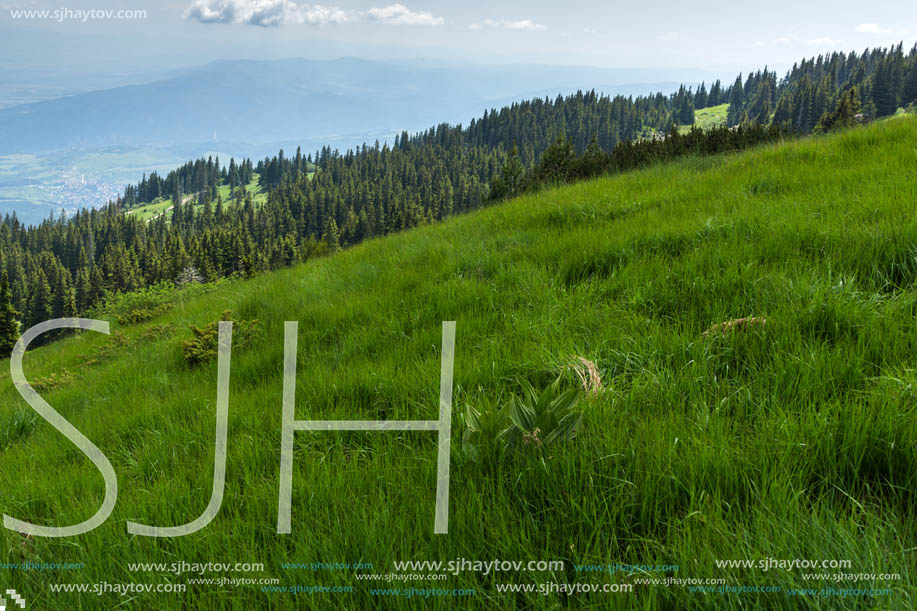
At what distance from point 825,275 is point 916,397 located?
1.60 m

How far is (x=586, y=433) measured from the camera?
1925 mm

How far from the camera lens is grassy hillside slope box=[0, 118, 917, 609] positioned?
1.42 m

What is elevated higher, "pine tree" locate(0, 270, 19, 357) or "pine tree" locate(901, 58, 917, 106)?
"pine tree" locate(901, 58, 917, 106)

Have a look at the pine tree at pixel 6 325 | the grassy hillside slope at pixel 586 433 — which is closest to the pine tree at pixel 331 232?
the pine tree at pixel 6 325

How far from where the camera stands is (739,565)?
1.27 m

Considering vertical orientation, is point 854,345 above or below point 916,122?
below

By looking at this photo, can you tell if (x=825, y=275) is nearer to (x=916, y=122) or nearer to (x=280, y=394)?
(x=280, y=394)

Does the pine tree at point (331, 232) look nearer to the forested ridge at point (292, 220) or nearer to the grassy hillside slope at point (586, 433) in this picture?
the forested ridge at point (292, 220)

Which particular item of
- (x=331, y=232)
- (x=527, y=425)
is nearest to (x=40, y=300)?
(x=331, y=232)

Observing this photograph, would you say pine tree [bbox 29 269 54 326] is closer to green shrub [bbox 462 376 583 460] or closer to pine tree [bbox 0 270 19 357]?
pine tree [bbox 0 270 19 357]

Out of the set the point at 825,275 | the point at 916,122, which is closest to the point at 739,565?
the point at 825,275

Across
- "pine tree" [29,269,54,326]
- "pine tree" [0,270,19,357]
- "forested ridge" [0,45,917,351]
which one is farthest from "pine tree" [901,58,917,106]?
"pine tree" [29,269,54,326]

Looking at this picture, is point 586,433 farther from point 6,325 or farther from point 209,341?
point 6,325

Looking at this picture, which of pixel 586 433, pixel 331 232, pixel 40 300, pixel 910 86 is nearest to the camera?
pixel 586 433
